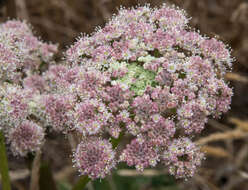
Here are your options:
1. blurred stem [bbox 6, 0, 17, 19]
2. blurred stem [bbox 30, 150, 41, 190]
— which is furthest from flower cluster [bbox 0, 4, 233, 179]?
blurred stem [bbox 6, 0, 17, 19]

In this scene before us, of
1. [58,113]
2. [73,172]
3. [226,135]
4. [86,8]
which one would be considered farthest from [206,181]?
[86,8]

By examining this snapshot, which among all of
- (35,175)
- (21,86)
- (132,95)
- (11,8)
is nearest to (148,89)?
(132,95)

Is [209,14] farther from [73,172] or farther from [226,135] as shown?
[73,172]

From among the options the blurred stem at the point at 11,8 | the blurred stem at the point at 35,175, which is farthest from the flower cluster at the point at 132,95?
the blurred stem at the point at 11,8

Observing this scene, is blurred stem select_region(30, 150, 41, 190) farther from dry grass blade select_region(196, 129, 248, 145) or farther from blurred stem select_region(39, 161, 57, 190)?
dry grass blade select_region(196, 129, 248, 145)

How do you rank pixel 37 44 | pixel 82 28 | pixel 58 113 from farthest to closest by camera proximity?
pixel 82 28 → pixel 37 44 → pixel 58 113

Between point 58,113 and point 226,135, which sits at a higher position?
point 226,135

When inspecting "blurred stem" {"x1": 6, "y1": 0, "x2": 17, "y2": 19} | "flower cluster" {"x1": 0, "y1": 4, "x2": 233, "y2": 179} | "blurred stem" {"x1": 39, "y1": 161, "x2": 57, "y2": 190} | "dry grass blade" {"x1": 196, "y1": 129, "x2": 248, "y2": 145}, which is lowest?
"blurred stem" {"x1": 39, "y1": 161, "x2": 57, "y2": 190}

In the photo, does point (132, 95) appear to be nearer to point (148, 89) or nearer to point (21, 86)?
point (148, 89)
